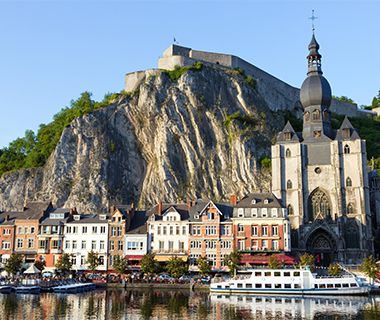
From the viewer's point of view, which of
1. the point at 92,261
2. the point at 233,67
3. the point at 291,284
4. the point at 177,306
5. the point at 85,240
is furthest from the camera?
the point at 233,67

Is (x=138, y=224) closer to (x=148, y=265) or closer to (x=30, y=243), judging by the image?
(x=148, y=265)

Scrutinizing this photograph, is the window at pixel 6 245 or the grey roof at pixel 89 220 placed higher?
the grey roof at pixel 89 220

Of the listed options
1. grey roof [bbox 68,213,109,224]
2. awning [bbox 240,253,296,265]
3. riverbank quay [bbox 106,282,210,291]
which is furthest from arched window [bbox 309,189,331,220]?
grey roof [bbox 68,213,109,224]

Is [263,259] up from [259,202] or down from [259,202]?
down

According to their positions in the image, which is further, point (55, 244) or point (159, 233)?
point (55, 244)

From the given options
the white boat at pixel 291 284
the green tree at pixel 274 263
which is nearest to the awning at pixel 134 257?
the white boat at pixel 291 284

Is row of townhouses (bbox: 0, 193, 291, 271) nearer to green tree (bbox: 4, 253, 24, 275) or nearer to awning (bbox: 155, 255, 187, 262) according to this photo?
awning (bbox: 155, 255, 187, 262)

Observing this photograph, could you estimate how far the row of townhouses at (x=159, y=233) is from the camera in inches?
2181

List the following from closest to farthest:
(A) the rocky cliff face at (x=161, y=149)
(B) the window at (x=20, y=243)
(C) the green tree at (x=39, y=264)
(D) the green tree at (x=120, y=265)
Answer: (D) the green tree at (x=120, y=265), (C) the green tree at (x=39, y=264), (B) the window at (x=20, y=243), (A) the rocky cliff face at (x=161, y=149)

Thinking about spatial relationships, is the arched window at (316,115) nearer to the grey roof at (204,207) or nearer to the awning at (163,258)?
the grey roof at (204,207)

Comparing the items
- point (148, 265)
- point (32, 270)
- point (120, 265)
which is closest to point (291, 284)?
point (148, 265)

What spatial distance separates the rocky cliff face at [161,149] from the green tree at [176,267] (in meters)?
20.8

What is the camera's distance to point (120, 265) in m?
52.8

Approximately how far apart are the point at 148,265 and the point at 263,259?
12.1 meters
